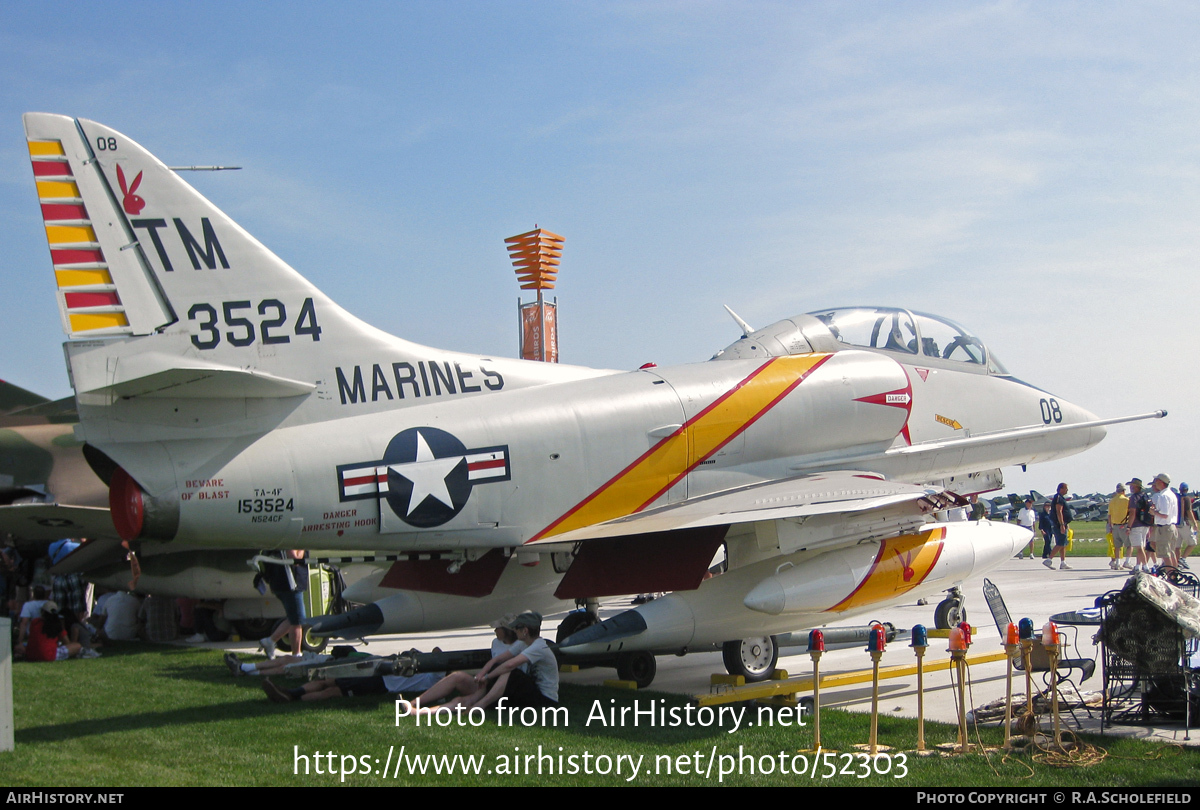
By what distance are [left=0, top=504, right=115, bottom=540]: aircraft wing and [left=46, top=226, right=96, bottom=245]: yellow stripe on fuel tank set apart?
518 cm

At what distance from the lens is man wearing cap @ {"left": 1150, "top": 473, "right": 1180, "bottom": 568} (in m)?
16.9

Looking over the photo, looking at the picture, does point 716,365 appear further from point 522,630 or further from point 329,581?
point 329,581

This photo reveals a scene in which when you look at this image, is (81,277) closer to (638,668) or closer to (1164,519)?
(638,668)

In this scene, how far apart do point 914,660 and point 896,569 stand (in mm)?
1617

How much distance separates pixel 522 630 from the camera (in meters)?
8.12

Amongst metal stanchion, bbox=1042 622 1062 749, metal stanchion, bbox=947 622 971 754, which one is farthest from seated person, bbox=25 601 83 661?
metal stanchion, bbox=1042 622 1062 749

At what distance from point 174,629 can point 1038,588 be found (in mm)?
14179

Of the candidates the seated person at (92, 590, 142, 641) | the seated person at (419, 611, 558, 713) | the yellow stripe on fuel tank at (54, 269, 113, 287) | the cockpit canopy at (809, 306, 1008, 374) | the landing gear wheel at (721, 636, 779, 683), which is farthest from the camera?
the seated person at (92, 590, 142, 641)

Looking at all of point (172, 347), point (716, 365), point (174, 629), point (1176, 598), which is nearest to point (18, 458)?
point (174, 629)

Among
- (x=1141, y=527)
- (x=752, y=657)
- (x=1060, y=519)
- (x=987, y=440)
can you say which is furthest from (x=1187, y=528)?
(x=752, y=657)

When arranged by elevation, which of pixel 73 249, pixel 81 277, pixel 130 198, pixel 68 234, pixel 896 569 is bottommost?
pixel 896 569

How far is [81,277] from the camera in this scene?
7.63 meters

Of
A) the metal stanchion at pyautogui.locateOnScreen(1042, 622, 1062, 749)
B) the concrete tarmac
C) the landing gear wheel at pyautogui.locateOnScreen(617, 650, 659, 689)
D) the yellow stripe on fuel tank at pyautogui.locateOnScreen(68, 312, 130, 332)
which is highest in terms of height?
the yellow stripe on fuel tank at pyautogui.locateOnScreen(68, 312, 130, 332)

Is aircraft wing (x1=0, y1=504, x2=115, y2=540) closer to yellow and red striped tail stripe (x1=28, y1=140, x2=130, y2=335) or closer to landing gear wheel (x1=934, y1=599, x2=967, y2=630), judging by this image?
yellow and red striped tail stripe (x1=28, y1=140, x2=130, y2=335)
